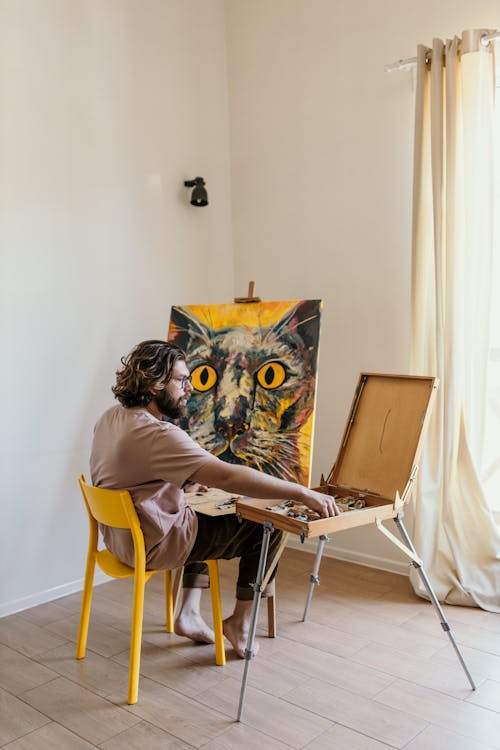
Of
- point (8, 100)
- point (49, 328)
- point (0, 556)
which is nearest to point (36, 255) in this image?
point (49, 328)

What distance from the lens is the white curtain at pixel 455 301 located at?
2.79 meters

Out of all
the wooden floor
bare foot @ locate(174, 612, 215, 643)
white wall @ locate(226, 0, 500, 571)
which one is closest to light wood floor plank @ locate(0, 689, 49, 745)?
the wooden floor

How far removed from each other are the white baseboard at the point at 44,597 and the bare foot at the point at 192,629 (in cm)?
75

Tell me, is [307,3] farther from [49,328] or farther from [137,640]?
[137,640]

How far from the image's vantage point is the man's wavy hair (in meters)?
2.29

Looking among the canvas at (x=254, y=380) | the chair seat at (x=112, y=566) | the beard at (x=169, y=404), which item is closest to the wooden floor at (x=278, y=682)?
the chair seat at (x=112, y=566)

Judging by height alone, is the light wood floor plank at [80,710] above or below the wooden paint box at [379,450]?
below

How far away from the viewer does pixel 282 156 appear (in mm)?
3607

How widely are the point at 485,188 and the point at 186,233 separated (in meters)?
1.50

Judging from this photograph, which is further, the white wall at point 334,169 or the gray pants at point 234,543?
the white wall at point 334,169

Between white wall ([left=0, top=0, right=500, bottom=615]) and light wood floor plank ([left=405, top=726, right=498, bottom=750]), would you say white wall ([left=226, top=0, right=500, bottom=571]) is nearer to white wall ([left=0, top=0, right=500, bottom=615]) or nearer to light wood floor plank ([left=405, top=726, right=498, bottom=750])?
white wall ([left=0, top=0, right=500, bottom=615])

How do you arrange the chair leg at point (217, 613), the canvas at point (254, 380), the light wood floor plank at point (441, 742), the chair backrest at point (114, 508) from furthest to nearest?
the canvas at point (254, 380) → the chair leg at point (217, 613) → the chair backrest at point (114, 508) → the light wood floor plank at point (441, 742)

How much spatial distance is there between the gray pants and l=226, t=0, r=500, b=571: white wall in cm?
106

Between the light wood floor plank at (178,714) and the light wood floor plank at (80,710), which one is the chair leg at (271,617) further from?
the light wood floor plank at (80,710)
